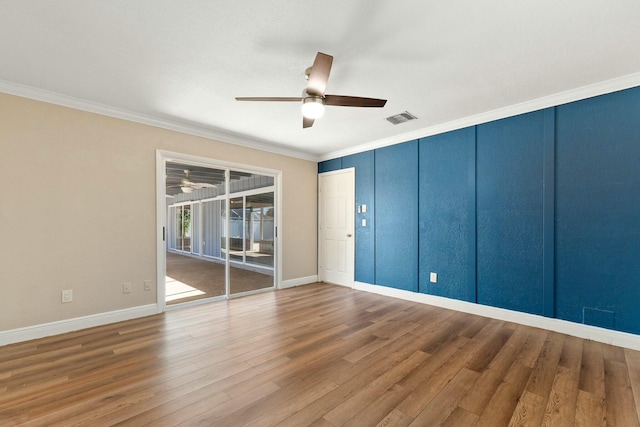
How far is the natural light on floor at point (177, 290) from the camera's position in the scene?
4141 mm

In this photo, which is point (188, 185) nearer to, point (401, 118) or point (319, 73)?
point (319, 73)

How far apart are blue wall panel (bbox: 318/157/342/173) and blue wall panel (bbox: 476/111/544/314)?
257cm

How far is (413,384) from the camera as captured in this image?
2.12 m

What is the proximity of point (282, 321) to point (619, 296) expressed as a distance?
363cm

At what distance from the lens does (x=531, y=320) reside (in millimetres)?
3297

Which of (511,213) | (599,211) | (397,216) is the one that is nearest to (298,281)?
(397,216)

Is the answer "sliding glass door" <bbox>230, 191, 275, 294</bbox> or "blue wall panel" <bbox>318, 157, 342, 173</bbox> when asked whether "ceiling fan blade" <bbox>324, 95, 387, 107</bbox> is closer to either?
"blue wall panel" <bbox>318, 157, 342, 173</bbox>

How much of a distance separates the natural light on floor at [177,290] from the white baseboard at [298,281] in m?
1.47

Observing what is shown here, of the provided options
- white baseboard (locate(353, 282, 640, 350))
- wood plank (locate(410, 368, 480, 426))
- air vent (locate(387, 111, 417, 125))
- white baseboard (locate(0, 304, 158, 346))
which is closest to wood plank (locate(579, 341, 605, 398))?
white baseboard (locate(353, 282, 640, 350))

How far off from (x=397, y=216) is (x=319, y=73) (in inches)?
121

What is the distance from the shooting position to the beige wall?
2869mm

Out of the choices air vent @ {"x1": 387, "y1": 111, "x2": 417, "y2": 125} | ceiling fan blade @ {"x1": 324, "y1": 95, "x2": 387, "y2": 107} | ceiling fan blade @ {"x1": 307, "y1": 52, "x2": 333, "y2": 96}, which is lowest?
ceiling fan blade @ {"x1": 324, "y1": 95, "x2": 387, "y2": 107}

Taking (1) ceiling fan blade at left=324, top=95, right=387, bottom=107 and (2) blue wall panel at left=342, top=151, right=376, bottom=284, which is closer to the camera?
(1) ceiling fan blade at left=324, top=95, right=387, bottom=107

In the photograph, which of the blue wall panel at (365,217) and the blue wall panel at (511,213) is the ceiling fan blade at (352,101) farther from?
the blue wall panel at (365,217)
